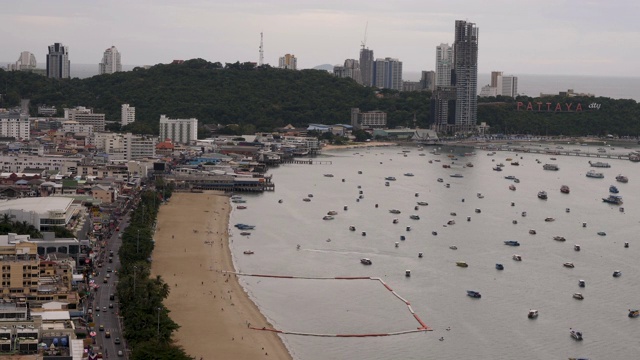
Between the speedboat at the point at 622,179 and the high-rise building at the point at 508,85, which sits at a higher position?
the high-rise building at the point at 508,85

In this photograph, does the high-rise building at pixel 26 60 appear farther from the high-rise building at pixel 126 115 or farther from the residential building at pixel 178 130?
the residential building at pixel 178 130

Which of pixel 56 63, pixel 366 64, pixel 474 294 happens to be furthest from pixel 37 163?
pixel 366 64

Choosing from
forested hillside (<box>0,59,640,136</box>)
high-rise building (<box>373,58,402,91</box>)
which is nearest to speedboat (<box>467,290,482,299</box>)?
forested hillside (<box>0,59,640,136</box>)

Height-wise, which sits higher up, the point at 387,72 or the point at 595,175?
the point at 387,72

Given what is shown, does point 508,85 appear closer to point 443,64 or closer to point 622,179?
point 443,64

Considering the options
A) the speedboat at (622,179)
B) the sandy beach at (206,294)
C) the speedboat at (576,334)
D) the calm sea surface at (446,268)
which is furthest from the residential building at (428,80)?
the speedboat at (576,334)

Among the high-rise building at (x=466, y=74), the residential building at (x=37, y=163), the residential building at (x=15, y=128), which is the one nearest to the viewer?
the residential building at (x=37, y=163)
